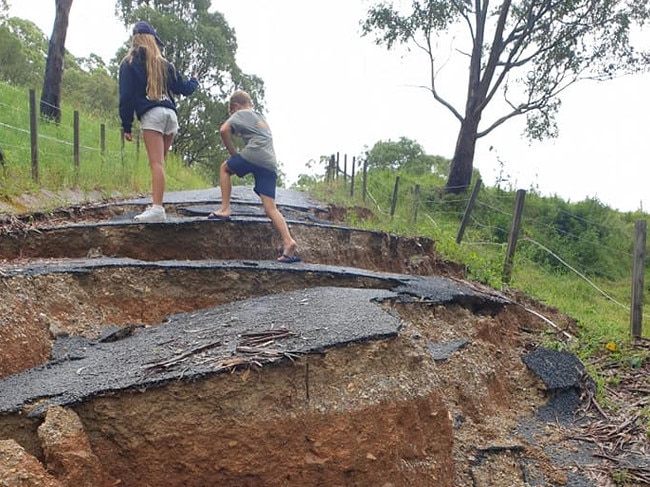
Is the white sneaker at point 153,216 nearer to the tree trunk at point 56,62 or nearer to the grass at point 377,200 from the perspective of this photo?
the grass at point 377,200

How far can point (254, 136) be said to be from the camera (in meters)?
5.09

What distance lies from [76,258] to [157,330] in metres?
1.55

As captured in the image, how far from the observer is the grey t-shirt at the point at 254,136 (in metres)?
5.05

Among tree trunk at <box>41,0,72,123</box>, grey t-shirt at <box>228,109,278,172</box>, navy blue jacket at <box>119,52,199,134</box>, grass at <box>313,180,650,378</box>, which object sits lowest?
grass at <box>313,180,650,378</box>

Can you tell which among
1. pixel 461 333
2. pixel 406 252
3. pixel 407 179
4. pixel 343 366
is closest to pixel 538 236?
pixel 407 179

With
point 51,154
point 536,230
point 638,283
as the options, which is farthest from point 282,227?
point 536,230

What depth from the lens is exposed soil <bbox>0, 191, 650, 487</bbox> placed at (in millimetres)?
2453

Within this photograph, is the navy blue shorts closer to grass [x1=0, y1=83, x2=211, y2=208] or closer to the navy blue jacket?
the navy blue jacket

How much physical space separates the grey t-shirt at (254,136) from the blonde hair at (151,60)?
68 cm

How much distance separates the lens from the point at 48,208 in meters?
5.76

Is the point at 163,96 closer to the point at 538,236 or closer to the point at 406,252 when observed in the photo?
the point at 406,252

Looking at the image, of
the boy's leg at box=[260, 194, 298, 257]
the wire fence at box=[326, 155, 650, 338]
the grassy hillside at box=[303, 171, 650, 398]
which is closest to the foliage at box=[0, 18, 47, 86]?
the wire fence at box=[326, 155, 650, 338]

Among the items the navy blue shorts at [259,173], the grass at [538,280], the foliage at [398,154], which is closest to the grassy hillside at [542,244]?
the grass at [538,280]

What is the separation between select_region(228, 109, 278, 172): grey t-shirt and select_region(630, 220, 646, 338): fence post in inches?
146
